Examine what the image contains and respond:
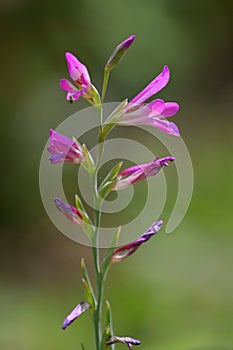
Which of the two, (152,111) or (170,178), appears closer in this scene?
(152,111)

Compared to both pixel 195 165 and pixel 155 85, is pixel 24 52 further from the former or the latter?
pixel 155 85

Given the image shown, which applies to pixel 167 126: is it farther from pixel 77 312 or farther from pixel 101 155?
pixel 77 312

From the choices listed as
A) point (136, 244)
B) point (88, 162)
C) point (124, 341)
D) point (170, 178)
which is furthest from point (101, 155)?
point (170, 178)

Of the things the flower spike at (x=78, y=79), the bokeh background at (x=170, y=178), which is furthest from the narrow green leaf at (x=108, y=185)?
the bokeh background at (x=170, y=178)

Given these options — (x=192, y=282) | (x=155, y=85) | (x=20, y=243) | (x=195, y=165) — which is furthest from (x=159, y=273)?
(x=155, y=85)

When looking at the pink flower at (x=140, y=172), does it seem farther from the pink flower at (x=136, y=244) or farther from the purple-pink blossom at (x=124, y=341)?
the purple-pink blossom at (x=124, y=341)
